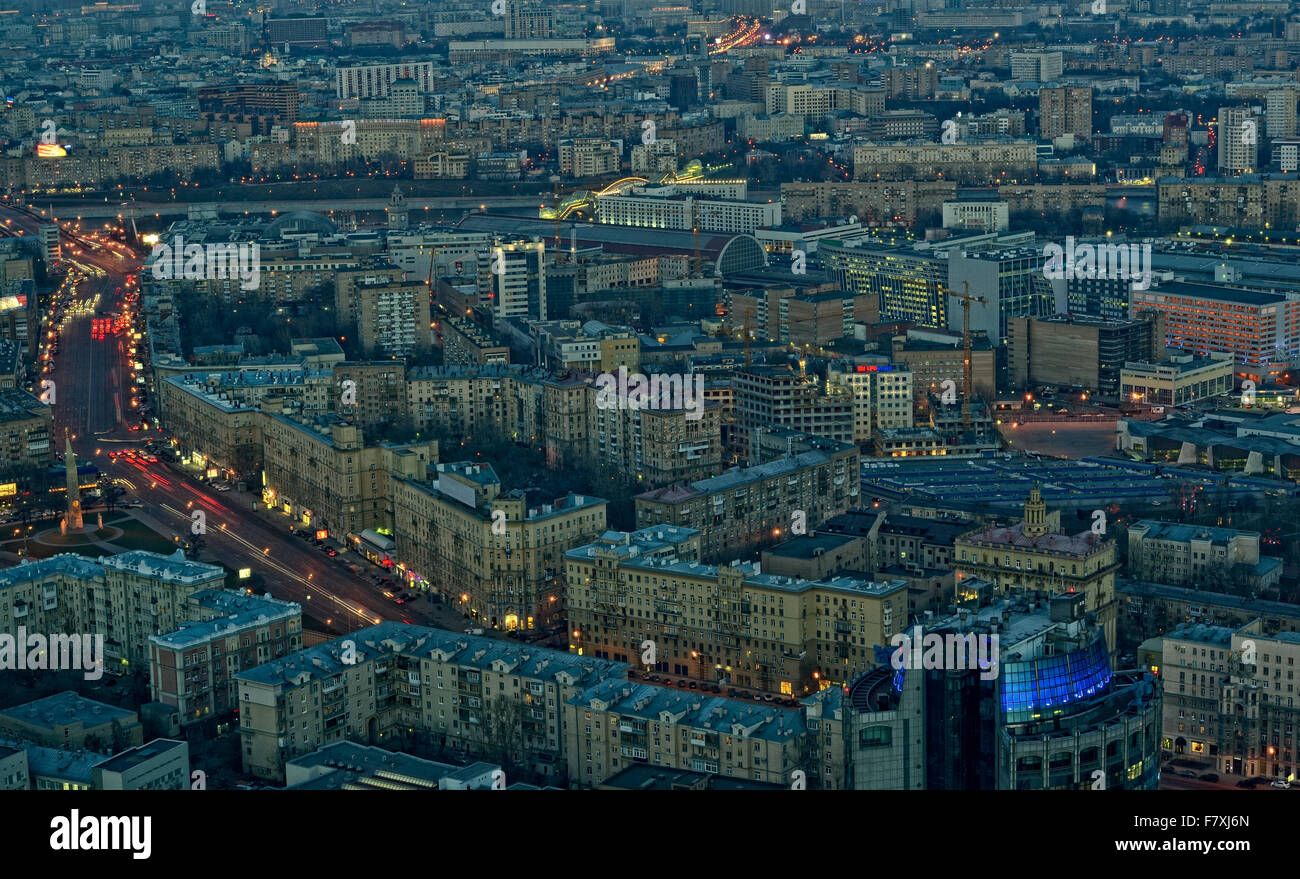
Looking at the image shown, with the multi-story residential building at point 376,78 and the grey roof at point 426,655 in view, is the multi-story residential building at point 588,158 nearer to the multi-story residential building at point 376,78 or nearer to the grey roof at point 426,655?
the multi-story residential building at point 376,78

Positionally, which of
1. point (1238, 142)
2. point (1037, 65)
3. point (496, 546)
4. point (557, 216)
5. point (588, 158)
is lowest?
point (496, 546)

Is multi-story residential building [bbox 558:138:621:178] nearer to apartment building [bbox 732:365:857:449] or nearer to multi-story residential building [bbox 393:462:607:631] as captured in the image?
apartment building [bbox 732:365:857:449]

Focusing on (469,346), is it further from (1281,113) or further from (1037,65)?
(1037,65)

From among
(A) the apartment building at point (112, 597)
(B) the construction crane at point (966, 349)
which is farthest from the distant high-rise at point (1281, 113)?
(A) the apartment building at point (112, 597)

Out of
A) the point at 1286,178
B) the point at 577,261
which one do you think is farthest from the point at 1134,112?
the point at 577,261

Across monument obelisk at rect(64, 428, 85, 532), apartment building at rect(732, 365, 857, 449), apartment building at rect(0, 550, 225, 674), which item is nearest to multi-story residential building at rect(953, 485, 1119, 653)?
apartment building at rect(0, 550, 225, 674)

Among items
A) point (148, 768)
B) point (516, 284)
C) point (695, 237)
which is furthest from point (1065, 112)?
point (148, 768)
